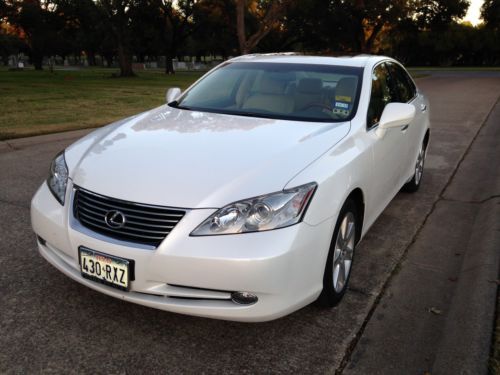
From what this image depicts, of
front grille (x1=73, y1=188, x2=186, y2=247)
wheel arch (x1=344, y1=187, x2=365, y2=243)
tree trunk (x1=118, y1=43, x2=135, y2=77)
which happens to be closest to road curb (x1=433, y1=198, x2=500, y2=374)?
wheel arch (x1=344, y1=187, x2=365, y2=243)

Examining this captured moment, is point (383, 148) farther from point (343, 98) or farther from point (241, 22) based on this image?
point (241, 22)

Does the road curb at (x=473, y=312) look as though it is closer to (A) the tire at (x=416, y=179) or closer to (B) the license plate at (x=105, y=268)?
(A) the tire at (x=416, y=179)

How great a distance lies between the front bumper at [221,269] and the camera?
2295mm

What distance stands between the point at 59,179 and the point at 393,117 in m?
2.29

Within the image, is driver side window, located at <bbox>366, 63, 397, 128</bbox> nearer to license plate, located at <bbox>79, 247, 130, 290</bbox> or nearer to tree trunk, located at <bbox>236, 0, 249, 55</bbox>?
license plate, located at <bbox>79, 247, 130, 290</bbox>

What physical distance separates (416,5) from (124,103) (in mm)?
31096

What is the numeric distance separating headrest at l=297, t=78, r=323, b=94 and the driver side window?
0.41 meters

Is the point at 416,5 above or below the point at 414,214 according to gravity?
above

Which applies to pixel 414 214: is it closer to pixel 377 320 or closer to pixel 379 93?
pixel 379 93

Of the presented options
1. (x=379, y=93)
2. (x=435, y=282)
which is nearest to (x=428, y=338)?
(x=435, y=282)

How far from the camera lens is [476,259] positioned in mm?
3738

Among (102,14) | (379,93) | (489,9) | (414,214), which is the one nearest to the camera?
(379,93)

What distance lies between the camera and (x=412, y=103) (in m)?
→ 4.98

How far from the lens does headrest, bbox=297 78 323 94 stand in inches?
150
